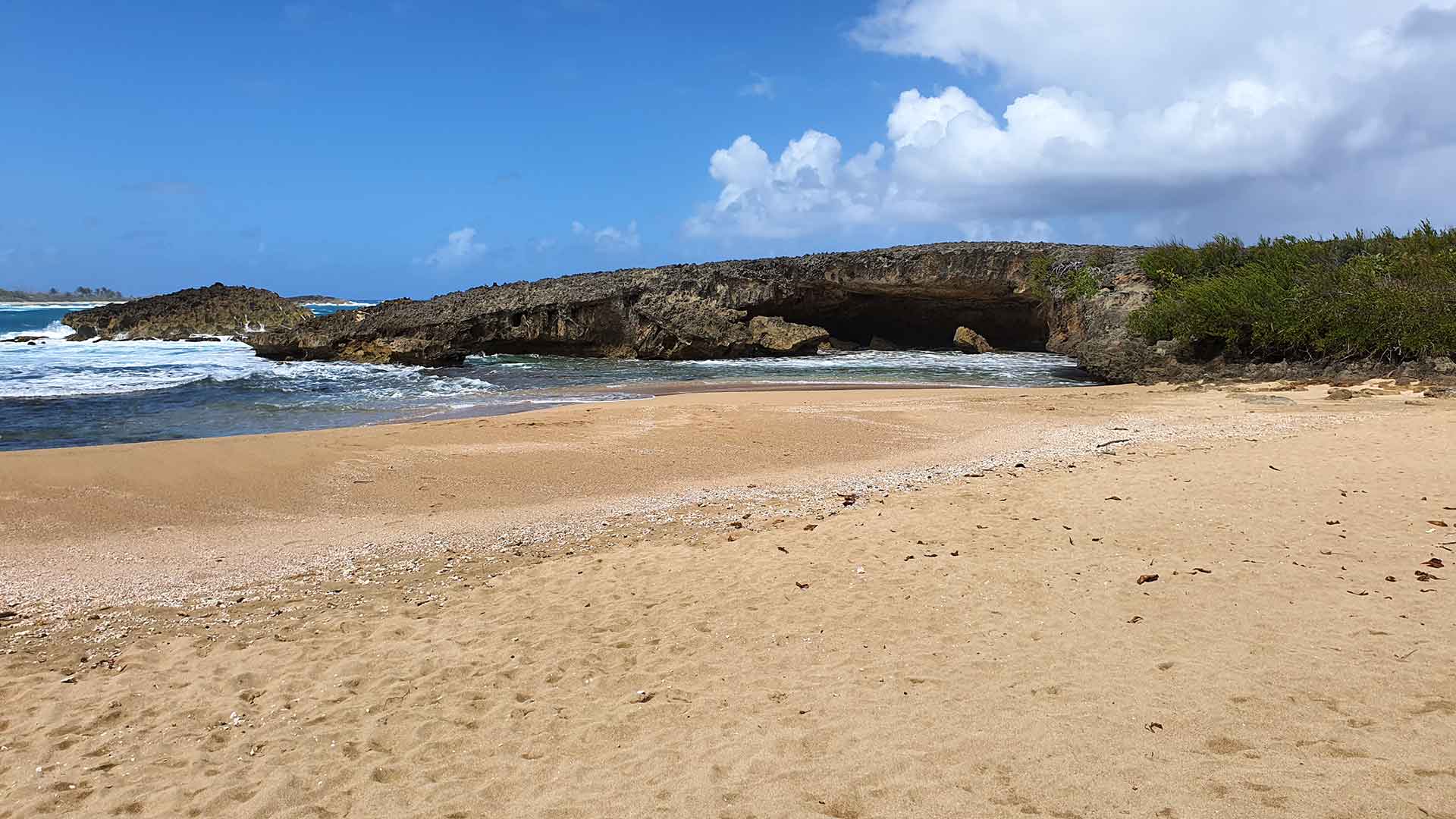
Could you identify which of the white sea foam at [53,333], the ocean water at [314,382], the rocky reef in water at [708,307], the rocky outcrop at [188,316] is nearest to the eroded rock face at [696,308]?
the rocky reef in water at [708,307]

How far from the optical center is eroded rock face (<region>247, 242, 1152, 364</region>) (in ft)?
95.0

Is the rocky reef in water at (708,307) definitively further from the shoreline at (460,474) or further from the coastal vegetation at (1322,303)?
the shoreline at (460,474)

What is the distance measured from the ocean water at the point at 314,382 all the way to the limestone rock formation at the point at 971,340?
84 centimetres

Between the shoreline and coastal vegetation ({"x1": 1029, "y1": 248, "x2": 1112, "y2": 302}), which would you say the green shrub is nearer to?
coastal vegetation ({"x1": 1029, "y1": 248, "x2": 1112, "y2": 302})

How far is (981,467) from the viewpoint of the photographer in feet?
31.2

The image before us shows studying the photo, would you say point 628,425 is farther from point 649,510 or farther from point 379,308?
point 379,308

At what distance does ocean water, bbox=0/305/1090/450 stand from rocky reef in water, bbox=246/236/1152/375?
1.02 m

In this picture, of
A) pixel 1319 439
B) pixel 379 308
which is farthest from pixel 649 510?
pixel 379 308

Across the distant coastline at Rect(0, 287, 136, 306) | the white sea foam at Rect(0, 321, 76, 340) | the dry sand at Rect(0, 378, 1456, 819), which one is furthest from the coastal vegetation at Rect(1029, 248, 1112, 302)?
the distant coastline at Rect(0, 287, 136, 306)

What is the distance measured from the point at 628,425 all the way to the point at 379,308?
863 inches

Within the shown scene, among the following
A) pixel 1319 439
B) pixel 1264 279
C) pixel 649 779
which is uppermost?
pixel 1264 279

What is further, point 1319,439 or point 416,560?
point 1319,439

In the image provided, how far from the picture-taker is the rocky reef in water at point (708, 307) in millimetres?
28859

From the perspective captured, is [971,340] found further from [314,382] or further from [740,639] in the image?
[740,639]
